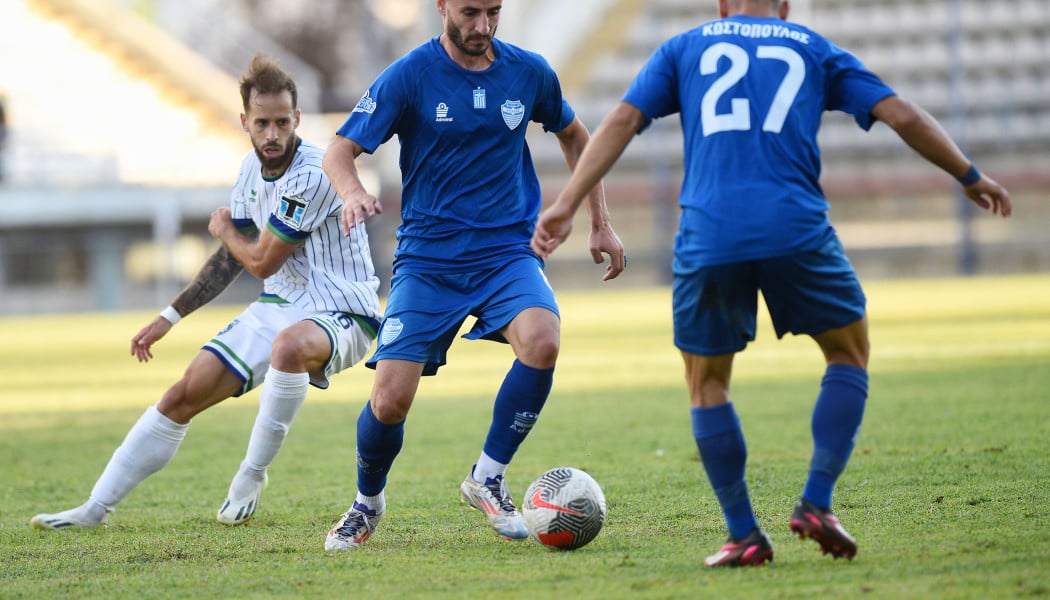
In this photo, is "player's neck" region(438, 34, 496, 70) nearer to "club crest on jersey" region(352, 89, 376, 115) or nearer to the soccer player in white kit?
"club crest on jersey" region(352, 89, 376, 115)

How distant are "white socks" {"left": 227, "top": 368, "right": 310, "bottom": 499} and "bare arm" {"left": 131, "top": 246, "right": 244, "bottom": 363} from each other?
1.88 ft

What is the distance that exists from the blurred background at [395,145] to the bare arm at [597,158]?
27570mm

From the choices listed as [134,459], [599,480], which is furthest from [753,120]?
[134,459]

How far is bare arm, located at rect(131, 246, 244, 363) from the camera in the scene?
6.43 metres

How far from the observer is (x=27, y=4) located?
123ft

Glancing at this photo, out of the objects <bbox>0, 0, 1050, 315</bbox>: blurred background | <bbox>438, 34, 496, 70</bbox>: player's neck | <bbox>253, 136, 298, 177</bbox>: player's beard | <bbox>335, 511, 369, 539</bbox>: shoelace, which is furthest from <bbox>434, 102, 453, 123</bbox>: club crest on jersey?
<bbox>0, 0, 1050, 315</bbox>: blurred background

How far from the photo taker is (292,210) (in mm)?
6078

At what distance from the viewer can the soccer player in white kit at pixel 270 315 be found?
6.09 m

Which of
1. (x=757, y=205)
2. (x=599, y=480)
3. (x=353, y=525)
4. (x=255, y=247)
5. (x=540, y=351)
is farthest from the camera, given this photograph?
(x=599, y=480)

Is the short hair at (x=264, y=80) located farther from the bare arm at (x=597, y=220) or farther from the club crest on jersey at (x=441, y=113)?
the bare arm at (x=597, y=220)

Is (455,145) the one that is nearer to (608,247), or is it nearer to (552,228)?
(608,247)

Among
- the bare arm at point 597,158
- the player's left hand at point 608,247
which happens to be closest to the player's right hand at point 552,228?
the bare arm at point 597,158

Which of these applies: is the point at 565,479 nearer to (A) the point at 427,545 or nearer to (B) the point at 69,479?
(A) the point at 427,545

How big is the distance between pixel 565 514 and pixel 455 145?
1.54 m
